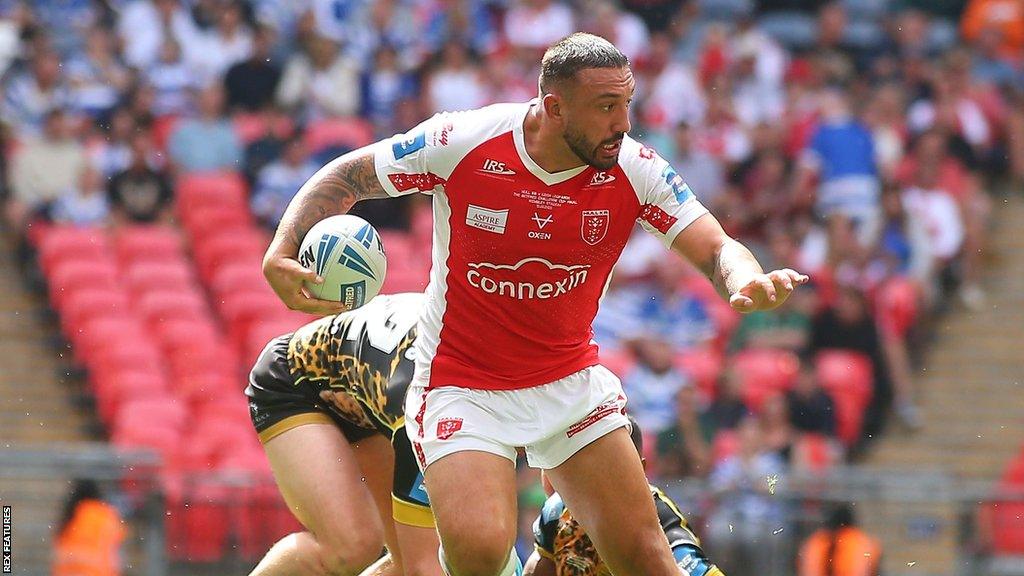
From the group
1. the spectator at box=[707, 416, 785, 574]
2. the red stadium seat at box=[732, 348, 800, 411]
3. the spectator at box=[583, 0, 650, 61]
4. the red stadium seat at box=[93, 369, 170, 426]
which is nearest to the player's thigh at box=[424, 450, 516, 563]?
the spectator at box=[707, 416, 785, 574]

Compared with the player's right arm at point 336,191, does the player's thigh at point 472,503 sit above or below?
below

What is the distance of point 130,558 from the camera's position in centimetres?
1161

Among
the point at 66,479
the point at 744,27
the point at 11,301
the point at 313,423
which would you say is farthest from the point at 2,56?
the point at 313,423

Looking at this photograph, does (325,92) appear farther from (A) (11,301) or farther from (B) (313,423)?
(B) (313,423)

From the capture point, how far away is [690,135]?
15.9 m

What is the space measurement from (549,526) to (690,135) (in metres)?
8.87

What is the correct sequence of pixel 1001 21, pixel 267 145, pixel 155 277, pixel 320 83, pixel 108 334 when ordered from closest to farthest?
pixel 108 334 → pixel 155 277 → pixel 267 145 → pixel 320 83 → pixel 1001 21

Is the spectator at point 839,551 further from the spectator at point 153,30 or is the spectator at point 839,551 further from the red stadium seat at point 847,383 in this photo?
the spectator at point 153,30

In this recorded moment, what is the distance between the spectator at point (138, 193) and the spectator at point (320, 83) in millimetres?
1482

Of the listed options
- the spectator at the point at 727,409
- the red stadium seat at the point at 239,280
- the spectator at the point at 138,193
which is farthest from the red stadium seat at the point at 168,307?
the spectator at the point at 727,409

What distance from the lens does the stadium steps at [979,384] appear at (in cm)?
1483

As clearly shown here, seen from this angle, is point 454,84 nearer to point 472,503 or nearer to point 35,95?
point 35,95

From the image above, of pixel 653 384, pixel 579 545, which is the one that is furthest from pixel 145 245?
pixel 579 545

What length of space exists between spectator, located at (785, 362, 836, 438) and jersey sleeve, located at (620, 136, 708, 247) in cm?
636
